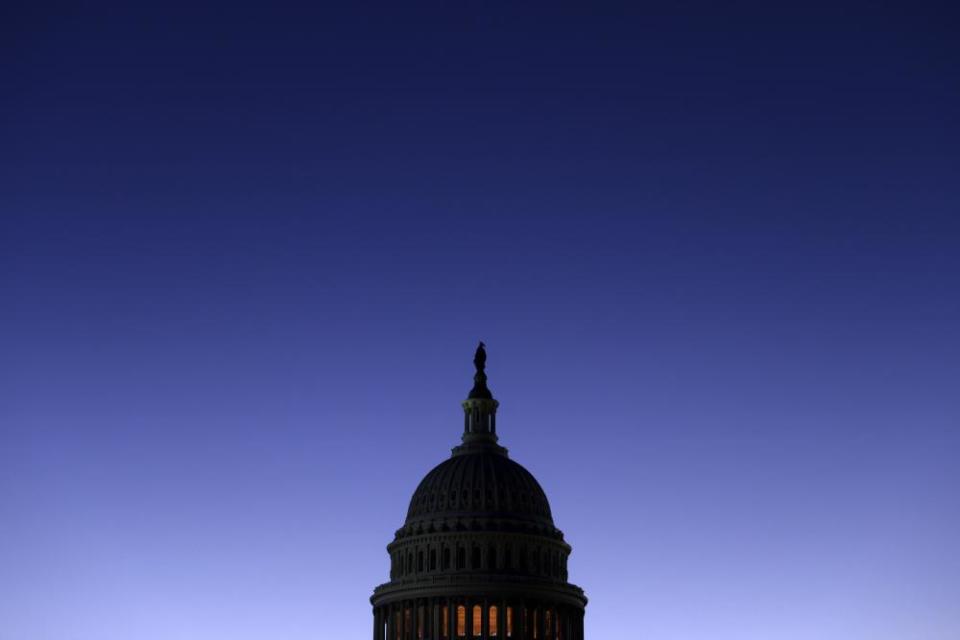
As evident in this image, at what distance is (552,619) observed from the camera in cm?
17912

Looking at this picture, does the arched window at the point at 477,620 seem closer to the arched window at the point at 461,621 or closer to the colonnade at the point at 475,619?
the colonnade at the point at 475,619

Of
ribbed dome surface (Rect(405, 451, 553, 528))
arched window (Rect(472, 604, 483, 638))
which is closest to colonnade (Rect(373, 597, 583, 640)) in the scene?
arched window (Rect(472, 604, 483, 638))

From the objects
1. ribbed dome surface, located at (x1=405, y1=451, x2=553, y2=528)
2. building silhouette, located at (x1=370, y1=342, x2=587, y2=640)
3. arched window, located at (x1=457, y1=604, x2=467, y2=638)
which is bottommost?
arched window, located at (x1=457, y1=604, x2=467, y2=638)

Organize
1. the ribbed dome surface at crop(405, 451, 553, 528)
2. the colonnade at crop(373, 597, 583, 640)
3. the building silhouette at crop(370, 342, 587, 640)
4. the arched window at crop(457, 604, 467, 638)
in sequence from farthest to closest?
the ribbed dome surface at crop(405, 451, 553, 528)
the building silhouette at crop(370, 342, 587, 640)
the colonnade at crop(373, 597, 583, 640)
the arched window at crop(457, 604, 467, 638)

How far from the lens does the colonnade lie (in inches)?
6880

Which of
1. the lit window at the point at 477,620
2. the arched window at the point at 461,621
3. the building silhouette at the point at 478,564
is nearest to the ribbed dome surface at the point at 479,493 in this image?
the building silhouette at the point at 478,564

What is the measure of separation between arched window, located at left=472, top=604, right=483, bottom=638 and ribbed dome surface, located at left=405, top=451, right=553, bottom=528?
1040 centimetres

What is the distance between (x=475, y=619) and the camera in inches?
6924

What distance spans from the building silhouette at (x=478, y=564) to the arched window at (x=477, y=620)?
0.35 ft

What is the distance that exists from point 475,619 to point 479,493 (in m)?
14.7

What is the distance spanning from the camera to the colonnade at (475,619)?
17475cm

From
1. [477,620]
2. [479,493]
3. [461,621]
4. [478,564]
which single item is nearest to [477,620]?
[477,620]

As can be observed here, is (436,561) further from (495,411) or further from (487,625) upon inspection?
(495,411)

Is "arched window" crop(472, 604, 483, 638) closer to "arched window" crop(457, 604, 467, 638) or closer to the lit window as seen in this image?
the lit window
